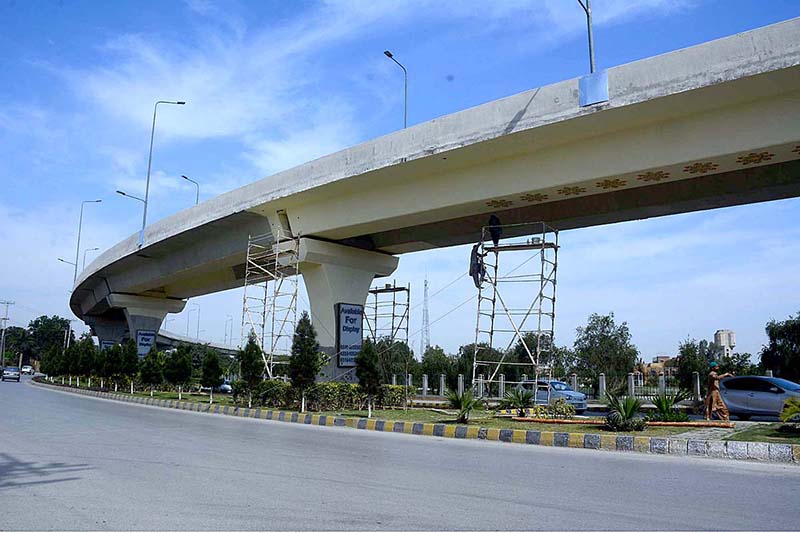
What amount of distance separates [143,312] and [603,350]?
26.1 metres

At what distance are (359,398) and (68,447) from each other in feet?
35.0

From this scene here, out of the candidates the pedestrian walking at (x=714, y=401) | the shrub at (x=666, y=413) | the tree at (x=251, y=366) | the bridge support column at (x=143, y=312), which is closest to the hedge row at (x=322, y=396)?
the tree at (x=251, y=366)

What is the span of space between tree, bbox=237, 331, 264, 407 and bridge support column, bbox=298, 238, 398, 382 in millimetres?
1890

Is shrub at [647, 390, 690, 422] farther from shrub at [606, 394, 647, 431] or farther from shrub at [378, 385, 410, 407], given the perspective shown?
shrub at [378, 385, 410, 407]

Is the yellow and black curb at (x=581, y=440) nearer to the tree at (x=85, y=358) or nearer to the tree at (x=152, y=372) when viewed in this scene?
the tree at (x=152, y=372)

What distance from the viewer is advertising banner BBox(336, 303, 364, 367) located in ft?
68.5

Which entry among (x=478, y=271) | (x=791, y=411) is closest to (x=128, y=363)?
Result: (x=478, y=271)

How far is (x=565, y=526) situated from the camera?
16.2ft

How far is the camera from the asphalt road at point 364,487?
509cm

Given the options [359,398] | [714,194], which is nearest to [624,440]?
[714,194]

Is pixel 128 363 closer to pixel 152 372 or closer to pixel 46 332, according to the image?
pixel 152 372

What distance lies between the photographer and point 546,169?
1413cm

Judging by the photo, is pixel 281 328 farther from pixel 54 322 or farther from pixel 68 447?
pixel 54 322

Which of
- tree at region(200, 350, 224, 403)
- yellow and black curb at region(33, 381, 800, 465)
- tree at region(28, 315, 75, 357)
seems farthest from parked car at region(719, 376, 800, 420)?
tree at region(28, 315, 75, 357)
